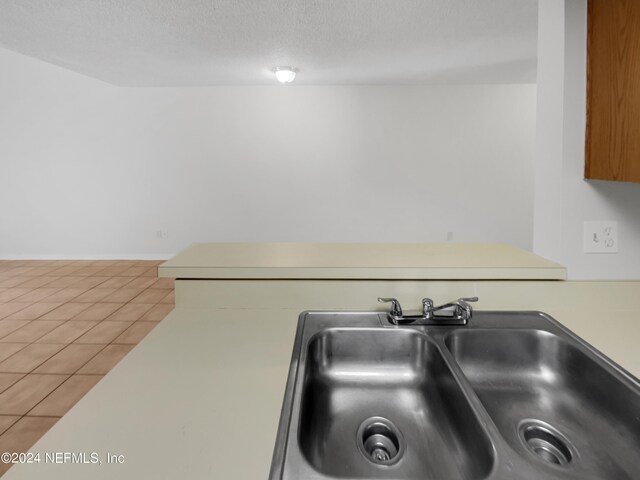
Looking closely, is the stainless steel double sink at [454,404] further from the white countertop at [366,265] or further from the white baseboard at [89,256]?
the white baseboard at [89,256]

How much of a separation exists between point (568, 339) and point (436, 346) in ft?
1.08

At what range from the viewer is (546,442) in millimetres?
777

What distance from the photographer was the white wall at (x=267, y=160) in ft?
17.1

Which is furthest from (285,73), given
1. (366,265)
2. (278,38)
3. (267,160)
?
(366,265)

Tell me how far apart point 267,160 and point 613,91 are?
15.4 ft

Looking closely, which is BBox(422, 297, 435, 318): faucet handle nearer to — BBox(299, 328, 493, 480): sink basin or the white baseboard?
BBox(299, 328, 493, 480): sink basin

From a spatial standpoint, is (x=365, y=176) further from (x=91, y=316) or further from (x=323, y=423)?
(x=323, y=423)

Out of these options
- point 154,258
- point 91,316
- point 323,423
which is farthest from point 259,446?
point 154,258

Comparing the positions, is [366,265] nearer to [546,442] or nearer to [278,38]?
[546,442]

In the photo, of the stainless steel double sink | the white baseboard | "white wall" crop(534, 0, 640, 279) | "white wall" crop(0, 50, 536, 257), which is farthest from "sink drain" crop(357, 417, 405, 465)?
the white baseboard

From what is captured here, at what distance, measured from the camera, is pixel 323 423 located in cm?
83

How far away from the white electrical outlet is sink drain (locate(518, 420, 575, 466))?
1.92ft

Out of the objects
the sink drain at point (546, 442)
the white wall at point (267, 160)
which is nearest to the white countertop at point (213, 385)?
the sink drain at point (546, 442)

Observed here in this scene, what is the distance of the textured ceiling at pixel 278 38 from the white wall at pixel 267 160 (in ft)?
1.52
